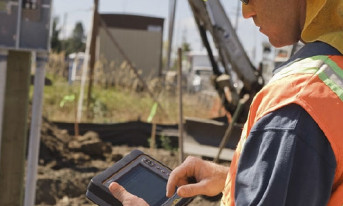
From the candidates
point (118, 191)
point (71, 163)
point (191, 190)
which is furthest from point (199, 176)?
point (71, 163)

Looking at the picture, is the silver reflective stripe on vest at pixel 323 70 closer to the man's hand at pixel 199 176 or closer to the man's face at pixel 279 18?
the man's face at pixel 279 18

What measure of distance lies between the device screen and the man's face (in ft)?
1.89

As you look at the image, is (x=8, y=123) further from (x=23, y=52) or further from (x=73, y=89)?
(x=73, y=89)

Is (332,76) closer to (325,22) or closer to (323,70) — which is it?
(323,70)

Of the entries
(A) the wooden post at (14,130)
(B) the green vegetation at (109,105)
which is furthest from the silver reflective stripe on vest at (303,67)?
(B) the green vegetation at (109,105)

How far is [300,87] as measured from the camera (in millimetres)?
1328

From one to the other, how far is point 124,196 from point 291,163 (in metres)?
0.58

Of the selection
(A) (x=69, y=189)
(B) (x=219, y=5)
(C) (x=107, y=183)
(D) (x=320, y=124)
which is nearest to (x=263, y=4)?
(D) (x=320, y=124)

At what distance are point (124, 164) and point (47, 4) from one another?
9.21 feet

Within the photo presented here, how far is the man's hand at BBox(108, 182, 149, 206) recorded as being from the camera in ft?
5.25

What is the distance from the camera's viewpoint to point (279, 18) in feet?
4.98

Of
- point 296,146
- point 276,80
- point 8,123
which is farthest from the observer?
point 8,123

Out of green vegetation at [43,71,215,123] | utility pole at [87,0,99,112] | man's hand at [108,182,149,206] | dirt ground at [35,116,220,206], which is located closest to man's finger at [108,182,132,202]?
man's hand at [108,182,149,206]

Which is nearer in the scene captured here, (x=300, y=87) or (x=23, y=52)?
(x=300, y=87)
